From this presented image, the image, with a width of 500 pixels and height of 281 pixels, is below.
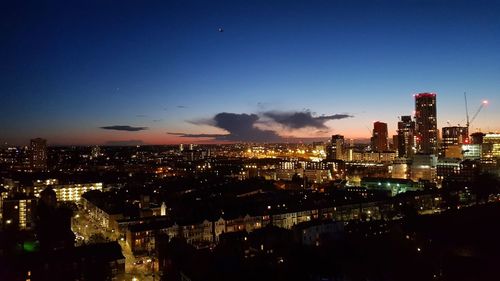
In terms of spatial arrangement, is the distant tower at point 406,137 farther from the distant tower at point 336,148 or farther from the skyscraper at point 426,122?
the distant tower at point 336,148

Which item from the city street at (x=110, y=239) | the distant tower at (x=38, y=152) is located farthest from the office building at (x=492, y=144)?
the distant tower at (x=38, y=152)

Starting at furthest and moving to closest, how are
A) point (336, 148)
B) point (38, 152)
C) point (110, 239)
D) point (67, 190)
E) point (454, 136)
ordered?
point (336, 148) → point (454, 136) → point (38, 152) → point (67, 190) → point (110, 239)

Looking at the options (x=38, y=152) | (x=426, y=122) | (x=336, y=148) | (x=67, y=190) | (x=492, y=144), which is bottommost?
(x=67, y=190)

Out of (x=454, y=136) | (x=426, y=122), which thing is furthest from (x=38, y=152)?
(x=454, y=136)

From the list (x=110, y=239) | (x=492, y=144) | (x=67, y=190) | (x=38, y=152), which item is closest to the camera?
(x=110, y=239)

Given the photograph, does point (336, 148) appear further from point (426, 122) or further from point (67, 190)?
point (67, 190)

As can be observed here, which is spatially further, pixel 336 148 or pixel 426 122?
pixel 426 122

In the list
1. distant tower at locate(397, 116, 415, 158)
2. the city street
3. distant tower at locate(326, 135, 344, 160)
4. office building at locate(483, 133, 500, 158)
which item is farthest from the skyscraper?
the city street

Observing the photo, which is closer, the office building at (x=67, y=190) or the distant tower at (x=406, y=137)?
the office building at (x=67, y=190)
